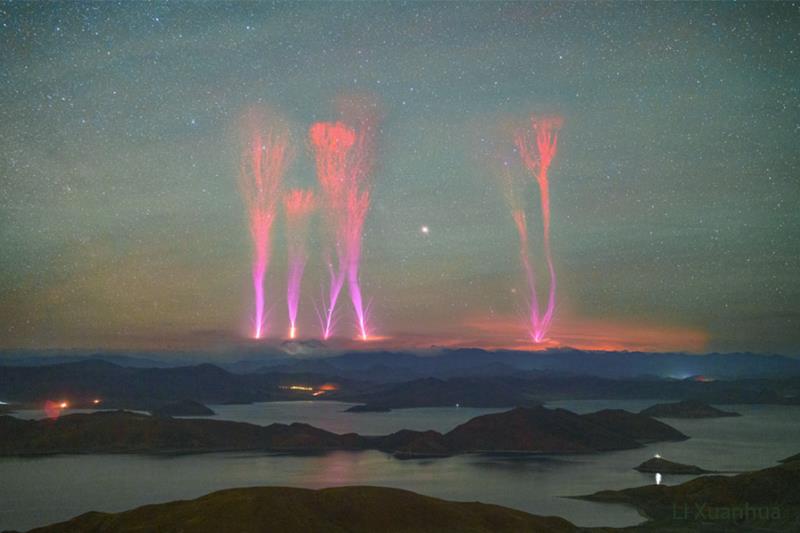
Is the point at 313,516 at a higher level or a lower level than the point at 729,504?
higher

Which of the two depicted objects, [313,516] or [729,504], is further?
[729,504]

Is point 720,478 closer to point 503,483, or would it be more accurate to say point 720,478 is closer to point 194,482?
point 503,483

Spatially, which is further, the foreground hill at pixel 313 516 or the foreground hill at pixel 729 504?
the foreground hill at pixel 729 504

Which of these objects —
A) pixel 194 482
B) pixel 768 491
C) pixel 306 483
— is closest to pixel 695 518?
pixel 768 491
